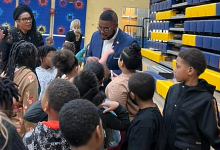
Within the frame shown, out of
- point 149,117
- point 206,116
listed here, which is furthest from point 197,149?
point 149,117

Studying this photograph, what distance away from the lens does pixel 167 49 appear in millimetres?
8797

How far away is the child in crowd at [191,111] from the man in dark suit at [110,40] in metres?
0.88

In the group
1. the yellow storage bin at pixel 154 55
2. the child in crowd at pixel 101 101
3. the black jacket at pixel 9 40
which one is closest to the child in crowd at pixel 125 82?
the child in crowd at pixel 101 101

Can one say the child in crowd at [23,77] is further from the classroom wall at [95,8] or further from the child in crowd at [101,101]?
the classroom wall at [95,8]

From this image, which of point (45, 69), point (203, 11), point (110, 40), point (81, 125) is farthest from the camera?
point (203, 11)

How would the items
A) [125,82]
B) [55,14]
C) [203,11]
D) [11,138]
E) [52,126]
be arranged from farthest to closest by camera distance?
[55,14] → [203,11] → [125,82] → [52,126] → [11,138]

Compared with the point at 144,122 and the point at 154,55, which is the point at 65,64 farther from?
the point at 154,55

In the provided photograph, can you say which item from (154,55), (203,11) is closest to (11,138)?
(203,11)

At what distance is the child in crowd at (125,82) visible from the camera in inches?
94.5

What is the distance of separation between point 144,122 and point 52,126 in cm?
66

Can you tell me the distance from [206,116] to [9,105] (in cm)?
128

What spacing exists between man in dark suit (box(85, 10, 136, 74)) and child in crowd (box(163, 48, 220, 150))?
0.88 meters

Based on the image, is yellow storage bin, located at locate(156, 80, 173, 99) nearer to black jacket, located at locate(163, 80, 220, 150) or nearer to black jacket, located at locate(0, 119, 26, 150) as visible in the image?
black jacket, located at locate(163, 80, 220, 150)

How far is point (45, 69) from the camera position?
3.36 m
